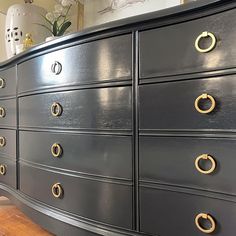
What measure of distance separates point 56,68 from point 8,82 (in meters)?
0.51

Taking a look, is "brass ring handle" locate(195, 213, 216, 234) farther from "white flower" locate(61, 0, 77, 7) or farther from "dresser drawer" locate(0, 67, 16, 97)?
"white flower" locate(61, 0, 77, 7)

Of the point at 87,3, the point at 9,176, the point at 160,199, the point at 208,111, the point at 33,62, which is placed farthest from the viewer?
the point at 87,3

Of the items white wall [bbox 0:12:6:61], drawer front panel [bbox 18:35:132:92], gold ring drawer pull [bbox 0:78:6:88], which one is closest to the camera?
drawer front panel [bbox 18:35:132:92]

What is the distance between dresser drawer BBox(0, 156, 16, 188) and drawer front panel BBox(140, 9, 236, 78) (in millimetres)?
952

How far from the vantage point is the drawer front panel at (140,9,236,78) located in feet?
2.20

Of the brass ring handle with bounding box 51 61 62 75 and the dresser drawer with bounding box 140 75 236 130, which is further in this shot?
the brass ring handle with bounding box 51 61 62 75

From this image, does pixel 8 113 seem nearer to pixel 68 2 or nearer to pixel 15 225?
pixel 15 225

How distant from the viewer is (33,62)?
1190 mm

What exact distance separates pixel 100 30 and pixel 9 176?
0.99 metres

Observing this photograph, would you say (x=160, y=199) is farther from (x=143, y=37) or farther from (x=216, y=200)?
(x=143, y=37)

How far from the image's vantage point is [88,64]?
3.06 ft

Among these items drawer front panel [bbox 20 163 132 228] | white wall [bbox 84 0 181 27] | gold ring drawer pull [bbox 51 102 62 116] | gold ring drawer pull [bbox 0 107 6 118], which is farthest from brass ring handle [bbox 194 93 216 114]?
gold ring drawer pull [bbox 0 107 6 118]

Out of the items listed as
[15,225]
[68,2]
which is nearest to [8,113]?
[15,225]

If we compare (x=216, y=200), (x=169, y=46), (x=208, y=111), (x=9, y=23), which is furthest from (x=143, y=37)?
(x=9, y=23)
